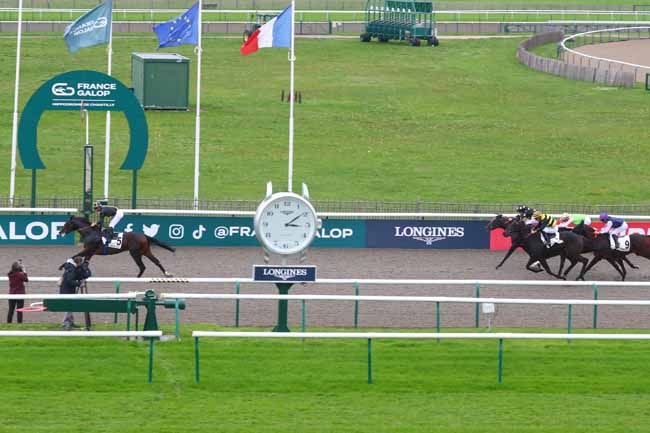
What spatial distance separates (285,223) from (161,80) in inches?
1077

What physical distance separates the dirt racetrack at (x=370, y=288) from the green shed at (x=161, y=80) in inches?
638

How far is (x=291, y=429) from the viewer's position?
49.9ft

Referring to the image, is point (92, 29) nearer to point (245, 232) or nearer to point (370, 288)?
point (245, 232)

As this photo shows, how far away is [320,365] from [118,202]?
1599 centimetres

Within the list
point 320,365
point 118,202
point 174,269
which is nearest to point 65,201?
point 118,202

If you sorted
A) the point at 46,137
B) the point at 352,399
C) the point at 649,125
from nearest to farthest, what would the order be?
1. the point at 352,399
2. the point at 46,137
3. the point at 649,125

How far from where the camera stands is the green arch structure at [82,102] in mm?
29859

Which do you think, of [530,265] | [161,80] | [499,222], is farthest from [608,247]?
[161,80]

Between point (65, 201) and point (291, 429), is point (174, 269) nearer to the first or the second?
point (65, 201)

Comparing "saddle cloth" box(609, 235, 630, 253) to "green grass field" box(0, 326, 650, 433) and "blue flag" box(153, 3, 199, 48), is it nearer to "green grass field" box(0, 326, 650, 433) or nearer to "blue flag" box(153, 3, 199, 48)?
"green grass field" box(0, 326, 650, 433)

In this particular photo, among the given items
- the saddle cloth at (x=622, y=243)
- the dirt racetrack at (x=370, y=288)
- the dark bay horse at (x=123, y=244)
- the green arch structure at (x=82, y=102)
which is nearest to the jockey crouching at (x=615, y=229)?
the saddle cloth at (x=622, y=243)

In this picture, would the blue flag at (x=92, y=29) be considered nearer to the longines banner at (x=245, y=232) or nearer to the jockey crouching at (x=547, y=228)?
the longines banner at (x=245, y=232)

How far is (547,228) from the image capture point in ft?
88.1

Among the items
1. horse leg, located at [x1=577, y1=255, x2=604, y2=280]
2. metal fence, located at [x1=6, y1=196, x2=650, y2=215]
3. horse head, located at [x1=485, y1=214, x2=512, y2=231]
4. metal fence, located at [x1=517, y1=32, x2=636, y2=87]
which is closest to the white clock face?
horse leg, located at [x1=577, y1=255, x2=604, y2=280]
